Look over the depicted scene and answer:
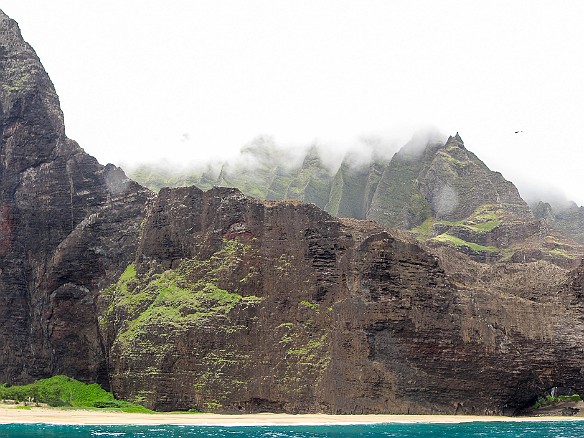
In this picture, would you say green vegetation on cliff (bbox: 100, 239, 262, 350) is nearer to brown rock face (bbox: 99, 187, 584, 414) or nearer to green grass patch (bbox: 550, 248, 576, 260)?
brown rock face (bbox: 99, 187, 584, 414)

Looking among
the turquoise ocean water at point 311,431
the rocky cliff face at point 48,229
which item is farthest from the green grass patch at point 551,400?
the rocky cliff face at point 48,229

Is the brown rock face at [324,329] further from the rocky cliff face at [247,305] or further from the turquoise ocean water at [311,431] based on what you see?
the turquoise ocean water at [311,431]

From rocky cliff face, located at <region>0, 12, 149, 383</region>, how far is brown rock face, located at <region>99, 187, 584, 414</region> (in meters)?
9.69

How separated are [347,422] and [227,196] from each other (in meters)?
35.7

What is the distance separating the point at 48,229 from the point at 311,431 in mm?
61163

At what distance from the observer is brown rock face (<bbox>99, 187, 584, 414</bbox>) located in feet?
282

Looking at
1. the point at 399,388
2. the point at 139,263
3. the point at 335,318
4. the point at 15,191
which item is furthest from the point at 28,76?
the point at 399,388

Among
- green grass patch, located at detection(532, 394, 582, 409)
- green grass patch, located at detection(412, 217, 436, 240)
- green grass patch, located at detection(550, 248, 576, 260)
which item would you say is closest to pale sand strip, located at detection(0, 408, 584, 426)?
green grass patch, located at detection(532, 394, 582, 409)

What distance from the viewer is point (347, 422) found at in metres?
76.9

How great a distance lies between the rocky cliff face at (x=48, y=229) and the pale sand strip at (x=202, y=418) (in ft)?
67.1

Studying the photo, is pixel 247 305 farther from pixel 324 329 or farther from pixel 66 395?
pixel 66 395

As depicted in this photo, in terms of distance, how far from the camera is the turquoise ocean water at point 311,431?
60.9 meters

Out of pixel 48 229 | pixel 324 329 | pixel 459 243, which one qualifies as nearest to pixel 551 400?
pixel 324 329

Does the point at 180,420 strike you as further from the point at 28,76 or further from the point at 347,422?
the point at 28,76
